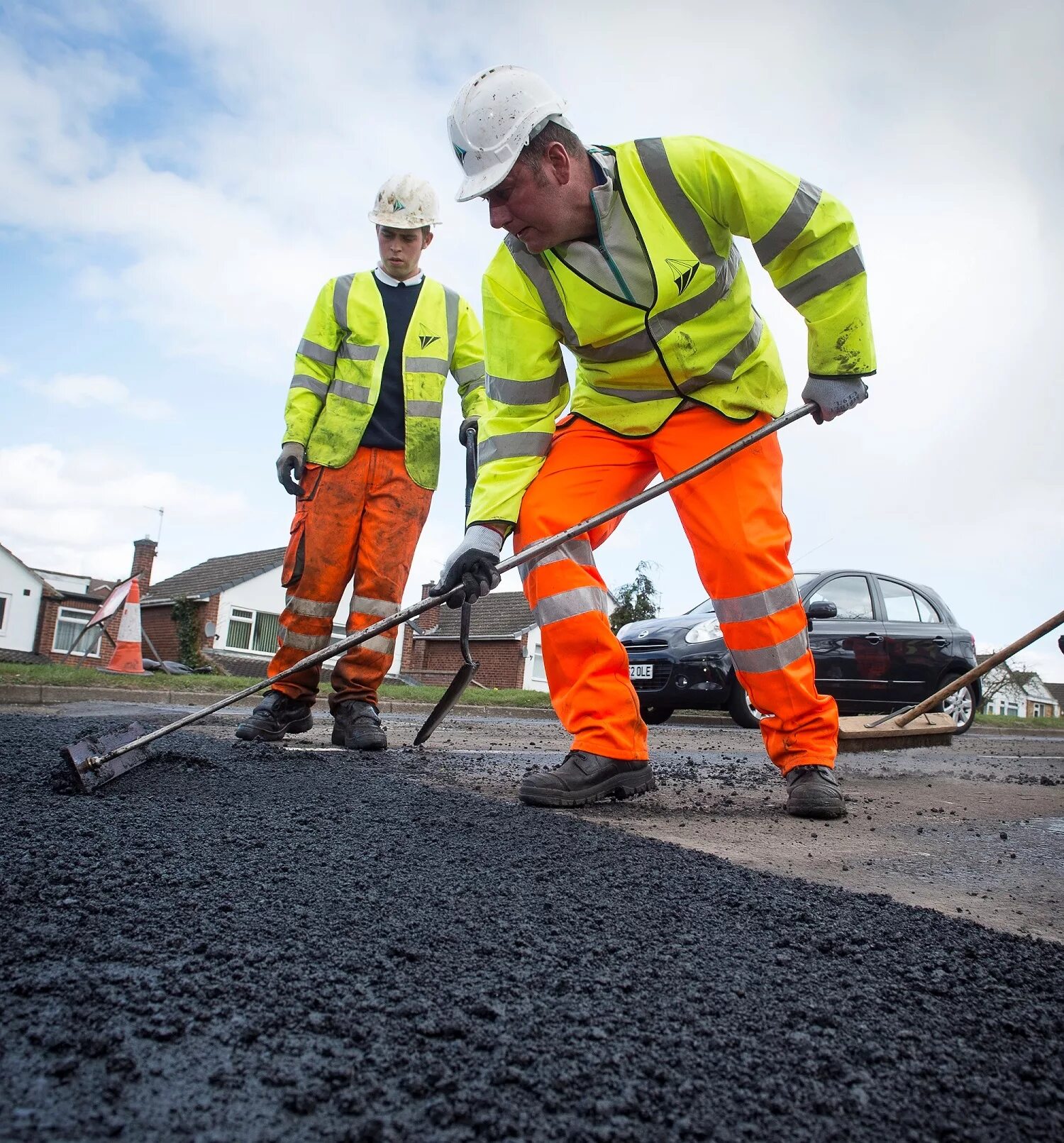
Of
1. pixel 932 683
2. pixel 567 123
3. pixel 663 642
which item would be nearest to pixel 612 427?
pixel 567 123

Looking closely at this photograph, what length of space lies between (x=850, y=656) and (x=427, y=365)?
4.91 metres

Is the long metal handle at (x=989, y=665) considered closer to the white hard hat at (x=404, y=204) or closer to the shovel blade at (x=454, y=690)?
the shovel blade at (x=454, y=690)

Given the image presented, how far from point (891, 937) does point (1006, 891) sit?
0.68 meters

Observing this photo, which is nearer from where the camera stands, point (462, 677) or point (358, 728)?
point (462, 677)

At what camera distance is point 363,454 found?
4.14m

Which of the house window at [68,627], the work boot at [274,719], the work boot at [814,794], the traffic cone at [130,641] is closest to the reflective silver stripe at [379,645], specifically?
the work boot at [274,719]

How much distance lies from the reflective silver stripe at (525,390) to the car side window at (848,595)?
537cm

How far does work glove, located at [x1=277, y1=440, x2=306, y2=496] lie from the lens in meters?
4.09

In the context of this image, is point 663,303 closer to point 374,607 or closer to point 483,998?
point 374,607

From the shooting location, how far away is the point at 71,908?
4.69ft

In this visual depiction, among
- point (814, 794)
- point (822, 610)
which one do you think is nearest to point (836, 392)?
point (814, 794)

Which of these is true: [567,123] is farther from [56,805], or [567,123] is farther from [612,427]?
[56,805]

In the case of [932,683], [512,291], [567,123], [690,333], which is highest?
[567,123]

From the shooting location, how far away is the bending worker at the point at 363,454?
13.2 ft
